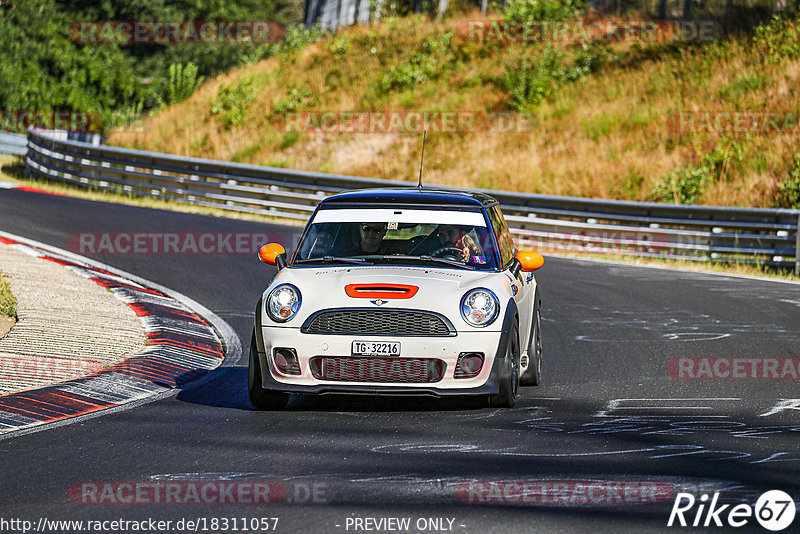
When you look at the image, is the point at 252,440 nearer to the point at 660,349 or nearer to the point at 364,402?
the point at 364,402

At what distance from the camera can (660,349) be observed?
1123 centimetres

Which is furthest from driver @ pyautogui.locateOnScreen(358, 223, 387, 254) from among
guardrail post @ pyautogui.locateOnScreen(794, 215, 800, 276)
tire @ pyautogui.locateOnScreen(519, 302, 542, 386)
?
guardrail post @ pyautogui.locateOnScreen(794, 215, 800, 276)

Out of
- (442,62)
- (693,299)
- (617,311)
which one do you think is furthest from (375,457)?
(442,62)

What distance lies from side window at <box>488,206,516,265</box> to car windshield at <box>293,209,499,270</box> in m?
0.16

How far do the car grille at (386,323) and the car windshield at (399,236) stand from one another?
901 millimetres

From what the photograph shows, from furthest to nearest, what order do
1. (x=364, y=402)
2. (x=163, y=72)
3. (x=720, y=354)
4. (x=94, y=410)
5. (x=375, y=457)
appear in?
(x=163, y=72) < (x=720, y=354) < (x=364, y=402) < (x=94, y=410) < (x=375, y=457)

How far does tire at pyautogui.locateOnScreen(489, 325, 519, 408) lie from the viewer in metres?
7.93

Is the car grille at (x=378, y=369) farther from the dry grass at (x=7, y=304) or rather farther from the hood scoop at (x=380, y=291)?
the dry grass at (x=7, y=304)

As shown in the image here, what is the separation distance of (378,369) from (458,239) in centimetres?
153

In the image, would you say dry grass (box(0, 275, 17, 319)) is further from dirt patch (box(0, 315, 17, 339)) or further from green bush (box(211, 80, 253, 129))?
green bush (box(211, 80, 253, 129))

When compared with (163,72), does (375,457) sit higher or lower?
lower

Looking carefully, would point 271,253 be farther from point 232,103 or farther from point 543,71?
point 232,103

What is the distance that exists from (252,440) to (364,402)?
1.64 metres

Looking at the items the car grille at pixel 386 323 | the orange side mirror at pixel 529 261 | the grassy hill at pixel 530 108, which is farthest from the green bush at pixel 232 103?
the car grille at pixel 386 323
